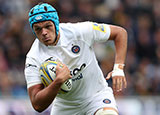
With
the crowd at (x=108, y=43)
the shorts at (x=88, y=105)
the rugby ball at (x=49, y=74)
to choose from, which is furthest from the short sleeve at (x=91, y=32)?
the crowd at (x=108, y=43)

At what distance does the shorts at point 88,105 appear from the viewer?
691 centimetres

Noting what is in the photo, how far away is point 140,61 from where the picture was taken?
14.5m

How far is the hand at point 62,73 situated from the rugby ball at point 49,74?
0.41 ft

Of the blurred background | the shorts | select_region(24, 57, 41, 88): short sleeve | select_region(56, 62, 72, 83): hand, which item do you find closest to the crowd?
the blurred background

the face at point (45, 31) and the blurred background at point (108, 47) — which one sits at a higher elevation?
the face at point (45, 31)

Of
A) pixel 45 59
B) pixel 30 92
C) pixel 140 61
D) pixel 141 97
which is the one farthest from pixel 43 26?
pixel 140 61


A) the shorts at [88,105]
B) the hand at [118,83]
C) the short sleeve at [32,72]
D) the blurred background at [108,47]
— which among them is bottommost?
the blurred background at [108,47]

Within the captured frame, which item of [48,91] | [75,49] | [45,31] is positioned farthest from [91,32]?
[48,91]

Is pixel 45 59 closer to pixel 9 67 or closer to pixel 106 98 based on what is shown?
pixel 106 98

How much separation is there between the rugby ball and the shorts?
0.57 meters

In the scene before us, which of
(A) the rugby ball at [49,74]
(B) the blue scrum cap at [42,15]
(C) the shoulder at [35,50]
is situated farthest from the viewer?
(C) the shoulder at [35,50]

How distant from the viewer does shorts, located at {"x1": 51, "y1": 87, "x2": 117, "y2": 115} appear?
6.91 m

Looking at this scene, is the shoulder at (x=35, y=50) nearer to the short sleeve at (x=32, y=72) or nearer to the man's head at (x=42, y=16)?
the short sleeve at (x=32, y=72)

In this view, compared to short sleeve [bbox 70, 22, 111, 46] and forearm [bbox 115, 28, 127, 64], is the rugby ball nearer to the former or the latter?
short sleeve [bbox 70, 22, 111, 46]
